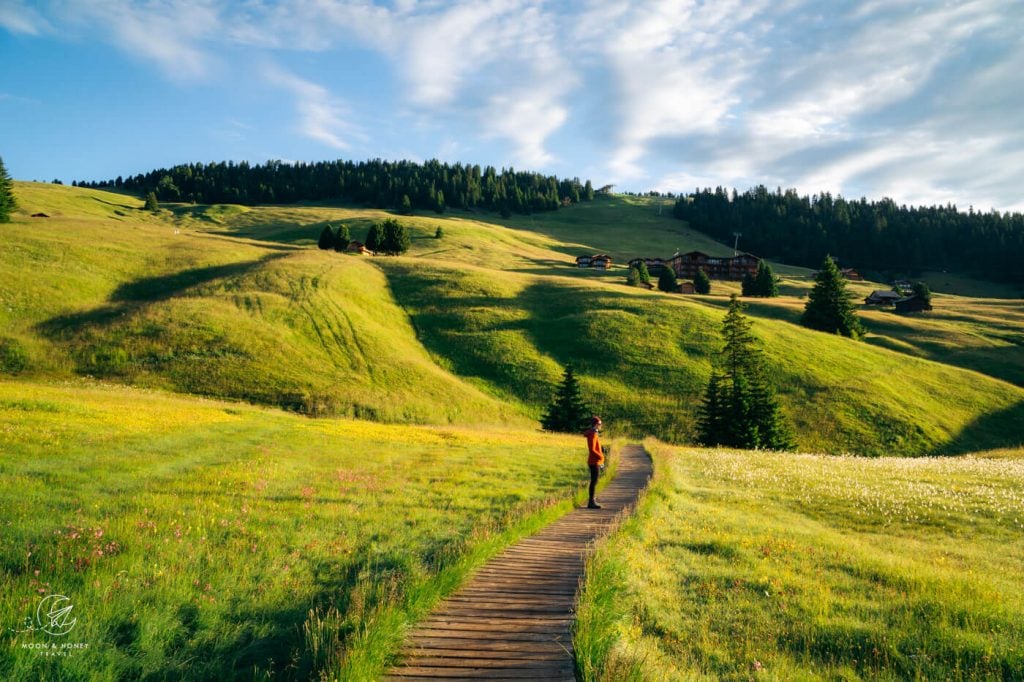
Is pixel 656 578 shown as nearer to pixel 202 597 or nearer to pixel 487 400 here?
pixel 202 597

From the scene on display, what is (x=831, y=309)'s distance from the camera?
83.9m

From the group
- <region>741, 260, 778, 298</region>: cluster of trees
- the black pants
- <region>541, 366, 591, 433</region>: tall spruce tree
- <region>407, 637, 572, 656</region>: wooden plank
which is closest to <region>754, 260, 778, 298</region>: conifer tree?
<region>741, 260, 778, 298</region>: cluster of trees

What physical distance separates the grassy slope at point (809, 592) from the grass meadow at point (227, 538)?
9.93 feet

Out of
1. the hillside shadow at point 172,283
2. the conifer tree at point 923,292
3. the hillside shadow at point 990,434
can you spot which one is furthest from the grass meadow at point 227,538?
the conifer tree at point 923,292

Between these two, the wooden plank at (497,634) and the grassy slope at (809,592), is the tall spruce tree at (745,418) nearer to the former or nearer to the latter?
the grassy slope at (809,592)

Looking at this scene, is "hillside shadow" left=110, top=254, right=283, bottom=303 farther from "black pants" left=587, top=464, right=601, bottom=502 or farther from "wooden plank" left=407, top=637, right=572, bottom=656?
"wooden plank" left=407, top=637, right=572, bottom=656

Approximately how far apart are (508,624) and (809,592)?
20.5ft

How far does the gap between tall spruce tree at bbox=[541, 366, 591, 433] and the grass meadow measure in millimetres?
20323

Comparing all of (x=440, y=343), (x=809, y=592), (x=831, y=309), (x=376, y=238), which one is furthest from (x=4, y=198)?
(x=831, y=309)

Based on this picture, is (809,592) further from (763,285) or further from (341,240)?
(341,240)

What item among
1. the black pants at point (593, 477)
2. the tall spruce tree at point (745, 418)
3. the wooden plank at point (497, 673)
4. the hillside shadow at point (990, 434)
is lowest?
the hillside shadow at point (990, 434)

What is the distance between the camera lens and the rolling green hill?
162 ft

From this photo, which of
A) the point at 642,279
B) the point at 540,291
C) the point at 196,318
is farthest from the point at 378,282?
the point at 642,279

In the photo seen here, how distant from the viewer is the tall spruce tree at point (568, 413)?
4844 cm
